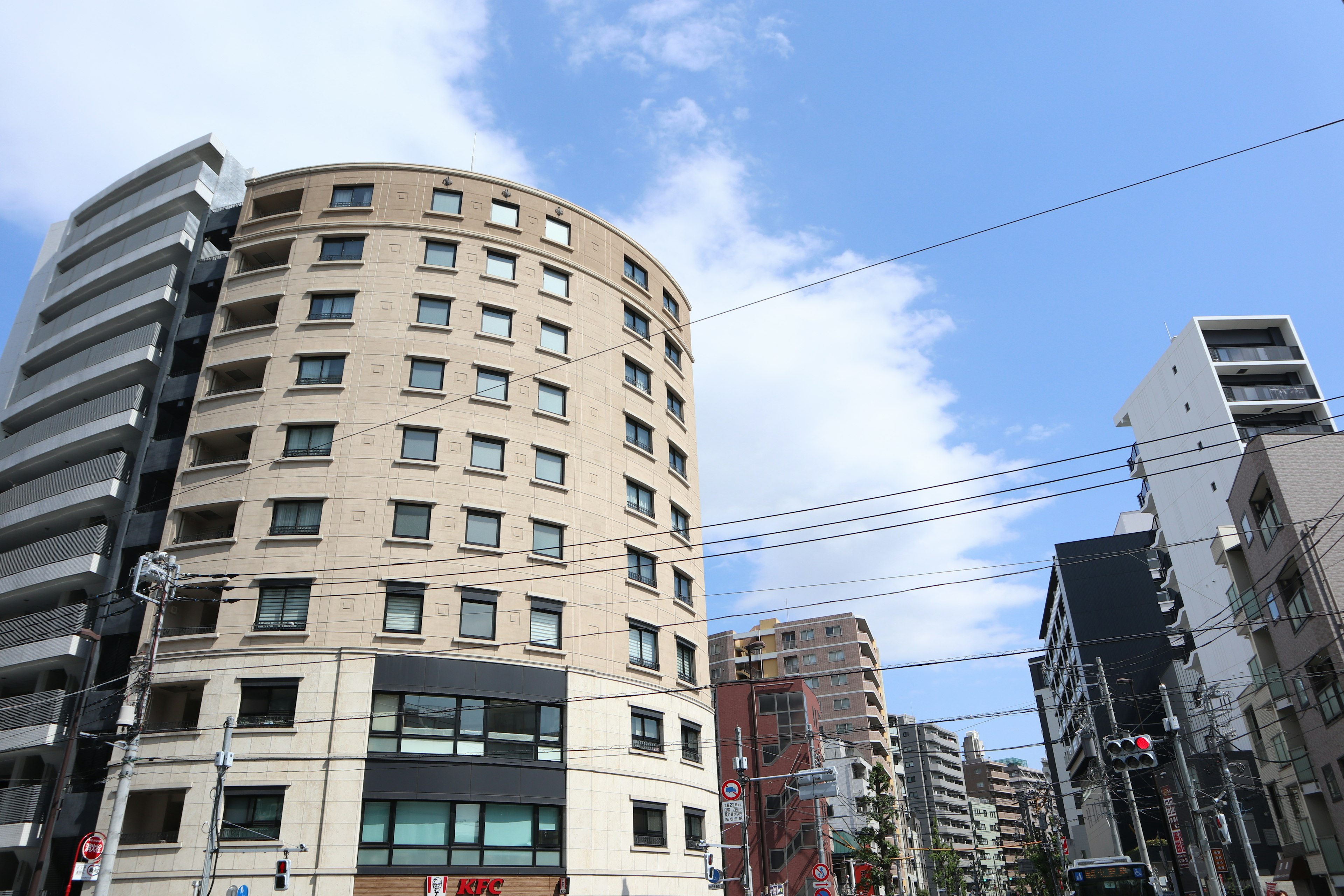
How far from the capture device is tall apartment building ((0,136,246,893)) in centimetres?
3306

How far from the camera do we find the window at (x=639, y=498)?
37.9 m

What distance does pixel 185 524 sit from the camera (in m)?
33.8

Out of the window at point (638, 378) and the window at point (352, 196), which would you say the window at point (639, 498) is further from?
the window at point (352, 196)

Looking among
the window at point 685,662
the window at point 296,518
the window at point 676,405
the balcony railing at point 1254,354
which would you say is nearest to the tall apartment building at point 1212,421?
the balcony railing at point 1254,354

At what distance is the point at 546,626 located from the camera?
32719mm

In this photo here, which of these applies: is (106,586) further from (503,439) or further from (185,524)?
(503,439)

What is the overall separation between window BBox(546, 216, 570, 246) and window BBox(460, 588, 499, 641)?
60.3 feet

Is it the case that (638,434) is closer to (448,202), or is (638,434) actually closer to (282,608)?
(448,202)

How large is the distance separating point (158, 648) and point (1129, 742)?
34.1 m

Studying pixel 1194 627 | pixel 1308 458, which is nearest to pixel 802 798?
pixel 1308 458

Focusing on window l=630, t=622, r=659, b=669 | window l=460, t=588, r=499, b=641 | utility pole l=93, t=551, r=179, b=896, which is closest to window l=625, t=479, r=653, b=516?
window l=630, t=622, r=659, b=669

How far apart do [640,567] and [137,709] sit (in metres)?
19.3

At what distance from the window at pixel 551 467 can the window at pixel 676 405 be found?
9411 mm

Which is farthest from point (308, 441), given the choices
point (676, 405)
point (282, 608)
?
point (676, 405)
